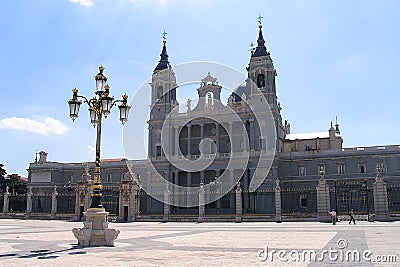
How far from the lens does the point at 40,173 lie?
73625mm

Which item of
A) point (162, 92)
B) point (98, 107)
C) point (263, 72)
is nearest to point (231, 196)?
point (263, 72)

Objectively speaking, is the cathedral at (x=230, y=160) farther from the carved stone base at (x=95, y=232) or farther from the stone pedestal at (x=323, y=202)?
the carved stone base at (x=95, y=232)

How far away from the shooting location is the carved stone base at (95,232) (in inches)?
589

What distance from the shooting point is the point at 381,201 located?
3519cm

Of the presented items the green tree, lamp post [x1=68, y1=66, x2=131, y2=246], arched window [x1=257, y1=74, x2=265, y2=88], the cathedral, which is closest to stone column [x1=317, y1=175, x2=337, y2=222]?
the cathedral

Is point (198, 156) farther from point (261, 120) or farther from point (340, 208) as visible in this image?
point (340, 208)

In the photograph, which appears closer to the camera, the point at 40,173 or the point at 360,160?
the point at 360,160

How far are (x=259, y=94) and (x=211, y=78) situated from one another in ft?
28.8

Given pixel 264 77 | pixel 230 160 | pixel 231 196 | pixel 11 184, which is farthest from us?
pixel 11 184

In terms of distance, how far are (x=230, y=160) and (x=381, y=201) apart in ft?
87.8

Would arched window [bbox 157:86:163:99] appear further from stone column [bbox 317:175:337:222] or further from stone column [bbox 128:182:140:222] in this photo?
stone column [bbox 317:175:337:222]

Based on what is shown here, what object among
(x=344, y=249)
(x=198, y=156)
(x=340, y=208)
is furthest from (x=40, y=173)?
(x=344, y=249)

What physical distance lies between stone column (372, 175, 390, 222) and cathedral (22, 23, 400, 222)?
12017 mm

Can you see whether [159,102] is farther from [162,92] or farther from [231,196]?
[231,196]
